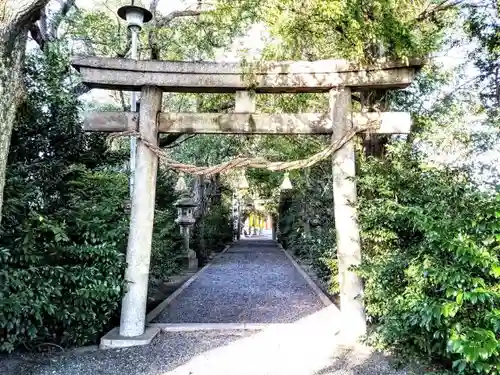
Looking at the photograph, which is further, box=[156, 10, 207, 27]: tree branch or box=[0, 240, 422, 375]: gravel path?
box=[156, 10, 207, 27]: tree branch

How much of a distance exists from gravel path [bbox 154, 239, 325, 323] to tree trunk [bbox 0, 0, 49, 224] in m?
3.60

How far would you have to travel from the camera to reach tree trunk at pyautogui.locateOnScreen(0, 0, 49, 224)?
280 centimetres

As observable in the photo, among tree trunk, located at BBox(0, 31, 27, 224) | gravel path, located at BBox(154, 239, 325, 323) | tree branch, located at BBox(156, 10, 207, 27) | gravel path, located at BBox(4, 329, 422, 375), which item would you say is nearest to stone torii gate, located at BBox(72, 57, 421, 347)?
gravel path, located at BBox(4, 329, 422, 375)

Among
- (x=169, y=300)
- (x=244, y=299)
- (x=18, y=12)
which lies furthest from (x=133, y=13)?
(x=244, y=299)

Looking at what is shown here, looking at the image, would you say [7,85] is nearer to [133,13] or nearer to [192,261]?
[133,13]

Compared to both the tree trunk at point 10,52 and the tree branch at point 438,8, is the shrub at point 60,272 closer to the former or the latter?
the tree trunk at point 10,52

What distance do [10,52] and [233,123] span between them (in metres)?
2.47

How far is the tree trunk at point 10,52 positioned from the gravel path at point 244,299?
3601 millimetres

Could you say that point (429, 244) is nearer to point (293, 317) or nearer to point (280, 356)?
point (280, 356)

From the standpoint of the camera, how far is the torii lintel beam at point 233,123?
486cm

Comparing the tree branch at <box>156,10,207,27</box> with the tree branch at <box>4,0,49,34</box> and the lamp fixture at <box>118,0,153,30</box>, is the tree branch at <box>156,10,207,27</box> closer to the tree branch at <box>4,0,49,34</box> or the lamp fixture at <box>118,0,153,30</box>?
the lamp fixture at <box>118,0,153,30</box>

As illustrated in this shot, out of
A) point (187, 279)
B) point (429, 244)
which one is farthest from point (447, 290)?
point (187, 279)

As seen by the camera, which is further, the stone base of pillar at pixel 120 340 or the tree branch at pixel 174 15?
the tree branch at pixel 174 15

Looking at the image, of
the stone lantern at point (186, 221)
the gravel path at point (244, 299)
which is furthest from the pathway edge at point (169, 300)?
the stone lantern at point (186, 221)
